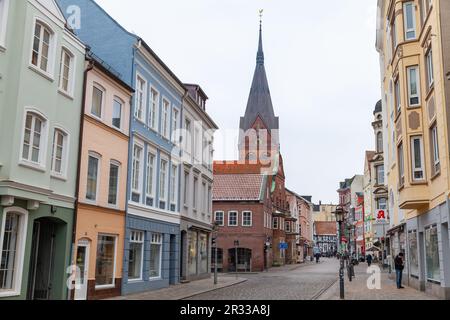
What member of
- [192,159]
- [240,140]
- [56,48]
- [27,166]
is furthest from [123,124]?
[240,140]

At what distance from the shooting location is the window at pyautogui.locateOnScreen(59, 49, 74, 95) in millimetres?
17969

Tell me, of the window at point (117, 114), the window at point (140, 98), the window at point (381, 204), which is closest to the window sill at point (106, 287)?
the window at point (117, 114)

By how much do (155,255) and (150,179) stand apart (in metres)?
3.79

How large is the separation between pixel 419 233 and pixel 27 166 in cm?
1713

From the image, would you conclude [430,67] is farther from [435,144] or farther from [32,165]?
[32,165]

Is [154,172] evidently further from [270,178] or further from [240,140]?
[240,140]

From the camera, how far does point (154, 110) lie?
26.2 meters

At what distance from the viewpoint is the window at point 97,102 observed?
2022cm

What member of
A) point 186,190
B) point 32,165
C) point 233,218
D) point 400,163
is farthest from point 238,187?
point 32,165

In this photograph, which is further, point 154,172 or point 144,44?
point 154,172
